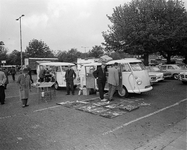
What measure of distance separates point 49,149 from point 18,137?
46.3 inches

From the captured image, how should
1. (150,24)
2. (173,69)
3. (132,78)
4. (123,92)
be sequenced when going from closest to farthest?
(132,78)
(123,92)
(173,69)
(150,24)

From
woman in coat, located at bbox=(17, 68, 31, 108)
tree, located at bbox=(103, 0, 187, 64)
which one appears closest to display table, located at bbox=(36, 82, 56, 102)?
woman in coat, located at bbox=(17, 68, 31, 108)

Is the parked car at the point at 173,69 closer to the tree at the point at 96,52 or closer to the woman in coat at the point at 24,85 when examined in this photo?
the woman in coat at the point at 24,85

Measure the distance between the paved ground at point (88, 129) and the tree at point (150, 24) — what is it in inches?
594

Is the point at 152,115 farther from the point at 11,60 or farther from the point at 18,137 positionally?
the point at 11,60

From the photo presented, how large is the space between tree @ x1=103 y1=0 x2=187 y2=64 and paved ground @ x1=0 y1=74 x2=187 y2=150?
594 inches

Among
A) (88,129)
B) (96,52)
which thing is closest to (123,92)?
(88,129)

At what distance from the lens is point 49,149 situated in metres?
3.85

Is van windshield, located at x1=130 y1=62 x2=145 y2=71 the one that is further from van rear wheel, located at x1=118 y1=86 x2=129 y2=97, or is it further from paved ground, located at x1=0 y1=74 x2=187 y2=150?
paved ground, located at x1=0 y1=74 x2=187 y2=150

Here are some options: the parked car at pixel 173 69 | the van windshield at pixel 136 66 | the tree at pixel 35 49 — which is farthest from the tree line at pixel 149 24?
the tree at pixel 35 49

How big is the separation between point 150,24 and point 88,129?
59.5 feet

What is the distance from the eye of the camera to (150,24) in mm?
20094

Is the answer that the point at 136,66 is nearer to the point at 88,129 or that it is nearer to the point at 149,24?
the point at 88,129

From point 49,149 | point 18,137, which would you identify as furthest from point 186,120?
point 18,137
